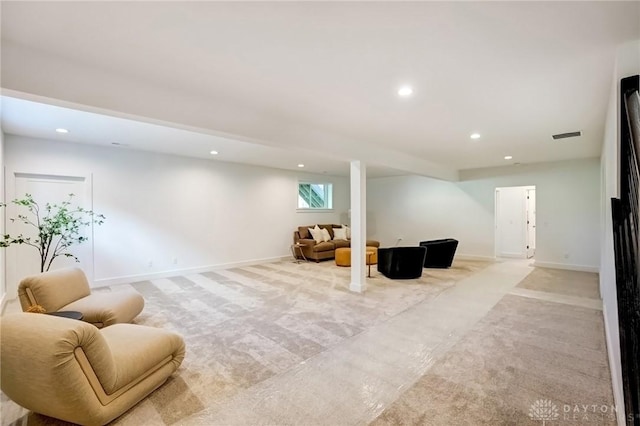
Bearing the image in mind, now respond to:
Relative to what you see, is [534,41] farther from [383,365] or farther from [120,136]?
[120,136]

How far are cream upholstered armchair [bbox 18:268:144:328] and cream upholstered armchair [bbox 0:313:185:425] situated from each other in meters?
1.18

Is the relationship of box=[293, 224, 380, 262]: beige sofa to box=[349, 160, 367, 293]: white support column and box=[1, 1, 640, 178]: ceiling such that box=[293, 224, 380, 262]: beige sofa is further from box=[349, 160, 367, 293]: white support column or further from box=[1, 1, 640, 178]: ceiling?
box=[1, 1, 640, 178]: ceiling

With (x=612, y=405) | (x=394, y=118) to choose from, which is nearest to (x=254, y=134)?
(x=394, y=118)

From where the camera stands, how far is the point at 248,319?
3.63 metres

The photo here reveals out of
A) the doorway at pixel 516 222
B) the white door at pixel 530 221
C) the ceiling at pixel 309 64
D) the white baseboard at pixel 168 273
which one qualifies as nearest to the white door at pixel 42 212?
the white baseboard at pixel 168 273

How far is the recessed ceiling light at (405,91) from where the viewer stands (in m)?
2.74

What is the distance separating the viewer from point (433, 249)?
265 inches

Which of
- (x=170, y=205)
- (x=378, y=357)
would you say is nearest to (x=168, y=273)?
(x=170, y=205)

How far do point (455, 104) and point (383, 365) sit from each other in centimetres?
279

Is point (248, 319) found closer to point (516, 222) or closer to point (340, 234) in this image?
point (340, 234)

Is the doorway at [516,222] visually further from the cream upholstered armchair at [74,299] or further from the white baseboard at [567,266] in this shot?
the cream upholstered armchair at [74,299]

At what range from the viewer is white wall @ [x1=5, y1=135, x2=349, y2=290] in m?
5.10

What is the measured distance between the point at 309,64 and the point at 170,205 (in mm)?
5040

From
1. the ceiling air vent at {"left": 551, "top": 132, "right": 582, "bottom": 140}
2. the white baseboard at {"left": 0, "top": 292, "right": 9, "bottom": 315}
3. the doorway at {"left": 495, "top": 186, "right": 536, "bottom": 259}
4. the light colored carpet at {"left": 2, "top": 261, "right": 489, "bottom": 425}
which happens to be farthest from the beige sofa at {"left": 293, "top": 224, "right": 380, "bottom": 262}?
the white baseboard at {"left": 0, "top": 292, "right": 9, "bottom": 315}
